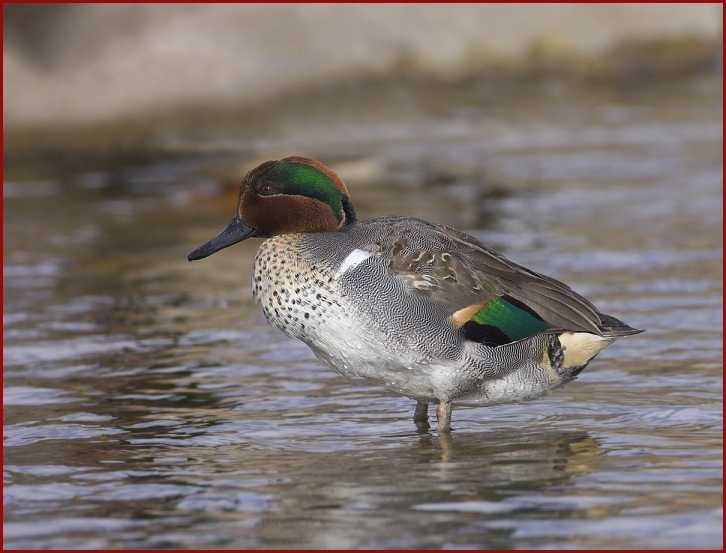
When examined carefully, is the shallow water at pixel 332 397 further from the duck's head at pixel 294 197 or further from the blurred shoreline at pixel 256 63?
the blurred shoreline at pixel 256 63

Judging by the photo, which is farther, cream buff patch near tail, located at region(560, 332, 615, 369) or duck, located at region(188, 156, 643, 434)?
cream buff patch near tail, located at region(560, 332, 615, 369)

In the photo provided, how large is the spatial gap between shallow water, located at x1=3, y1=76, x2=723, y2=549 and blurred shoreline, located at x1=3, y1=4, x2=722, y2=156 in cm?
223

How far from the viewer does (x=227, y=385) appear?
23.2ft

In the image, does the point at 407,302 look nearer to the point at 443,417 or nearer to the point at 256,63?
the point at 443,417

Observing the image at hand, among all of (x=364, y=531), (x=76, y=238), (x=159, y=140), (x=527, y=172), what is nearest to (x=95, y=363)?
(x=364, y=531)

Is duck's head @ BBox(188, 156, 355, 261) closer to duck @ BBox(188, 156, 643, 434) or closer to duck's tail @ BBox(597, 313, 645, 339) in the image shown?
duck @ BBox(188, 156, 643, 434)

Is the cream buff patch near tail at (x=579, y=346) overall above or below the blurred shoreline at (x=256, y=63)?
below

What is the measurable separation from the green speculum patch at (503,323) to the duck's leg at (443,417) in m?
0.35

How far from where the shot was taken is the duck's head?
20.0ft

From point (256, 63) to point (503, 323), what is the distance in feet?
38.7

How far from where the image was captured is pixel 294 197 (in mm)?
6102

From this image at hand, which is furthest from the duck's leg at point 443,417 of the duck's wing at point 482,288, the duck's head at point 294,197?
the duck's head at point 294,197

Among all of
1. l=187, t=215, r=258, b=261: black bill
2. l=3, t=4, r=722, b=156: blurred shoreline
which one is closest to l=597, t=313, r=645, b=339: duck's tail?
l=187, t=215, r=258, b=261: black bill

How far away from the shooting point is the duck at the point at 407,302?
5.71 meters
